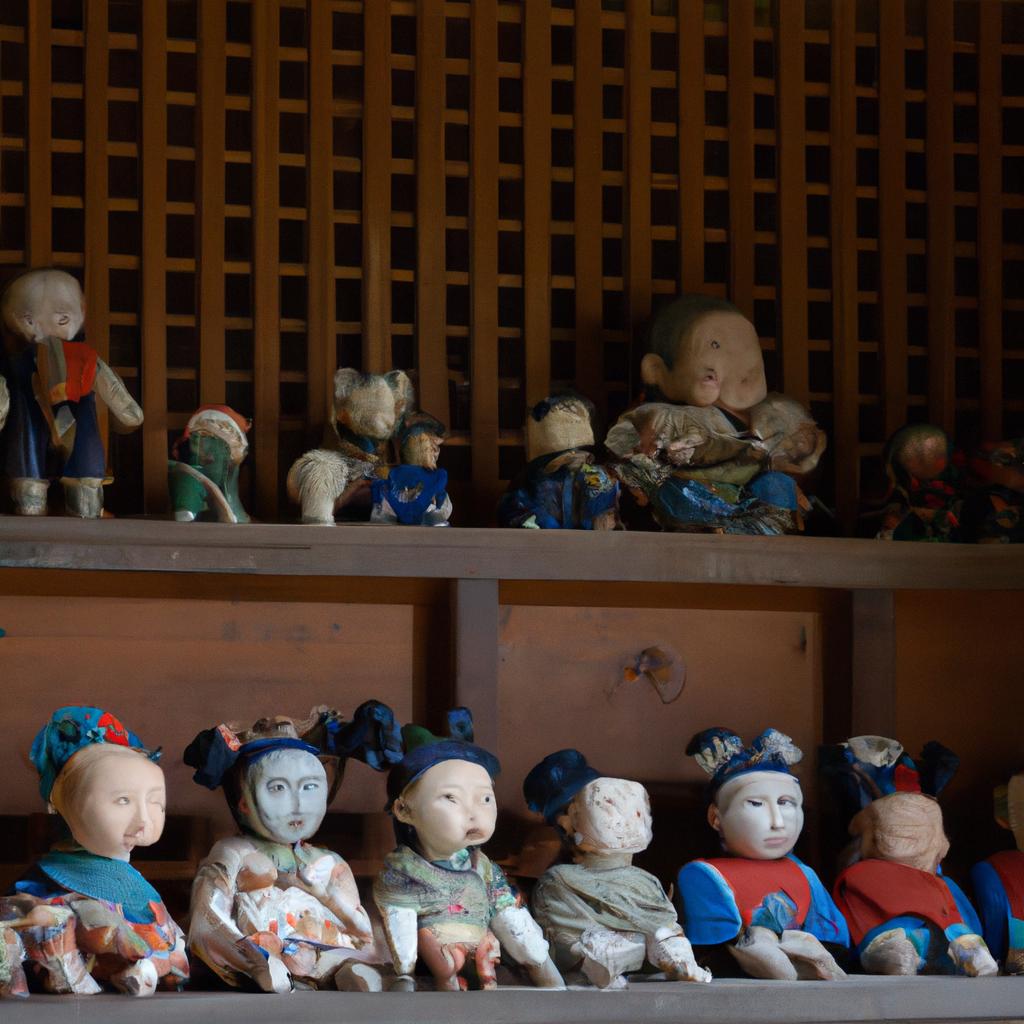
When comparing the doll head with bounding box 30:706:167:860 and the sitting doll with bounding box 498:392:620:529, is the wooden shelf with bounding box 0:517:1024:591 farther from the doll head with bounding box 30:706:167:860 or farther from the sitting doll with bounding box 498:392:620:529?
the doll head with bounding box 30:706:167:860

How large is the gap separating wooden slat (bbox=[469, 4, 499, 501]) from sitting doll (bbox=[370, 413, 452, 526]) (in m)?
0.13

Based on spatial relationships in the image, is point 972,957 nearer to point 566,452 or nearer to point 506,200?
point 566,452

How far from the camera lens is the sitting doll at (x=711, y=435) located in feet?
7.16

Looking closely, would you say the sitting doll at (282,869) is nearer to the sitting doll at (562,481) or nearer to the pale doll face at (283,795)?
the pale doll face at (283,795)

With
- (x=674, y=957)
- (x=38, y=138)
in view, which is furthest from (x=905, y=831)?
(x=38, y=138)

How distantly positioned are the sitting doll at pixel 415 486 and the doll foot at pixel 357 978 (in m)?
0.52

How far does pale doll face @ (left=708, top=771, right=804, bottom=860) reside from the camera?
2.04 m

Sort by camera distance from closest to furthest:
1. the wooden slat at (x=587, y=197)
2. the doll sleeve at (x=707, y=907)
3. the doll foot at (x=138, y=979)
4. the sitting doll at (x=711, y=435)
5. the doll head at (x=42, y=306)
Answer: the doll foot at (x=138, y=979) < the doll sleeve at (x=707, y=907) < the doll head at (x=42, y=306) < the sitting doll at (x=711, y=435) < the wooden slat at (x=587, y=197)

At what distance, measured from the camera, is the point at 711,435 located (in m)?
2.19

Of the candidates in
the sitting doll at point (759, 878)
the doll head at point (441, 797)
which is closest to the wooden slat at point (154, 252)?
the doll head at point (441, 797)

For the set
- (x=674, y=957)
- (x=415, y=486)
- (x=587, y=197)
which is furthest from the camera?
(x=587, y=197)

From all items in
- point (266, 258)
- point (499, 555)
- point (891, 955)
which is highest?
point (266, 258)

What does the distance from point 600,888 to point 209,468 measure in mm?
626

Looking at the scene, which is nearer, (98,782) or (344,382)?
(98,782)
